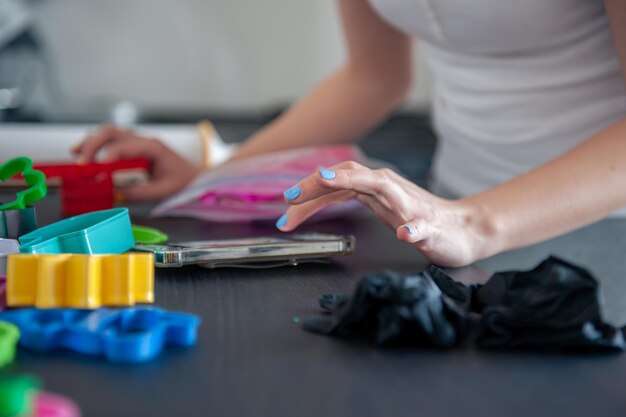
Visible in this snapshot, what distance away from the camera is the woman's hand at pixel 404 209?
2.12 ft

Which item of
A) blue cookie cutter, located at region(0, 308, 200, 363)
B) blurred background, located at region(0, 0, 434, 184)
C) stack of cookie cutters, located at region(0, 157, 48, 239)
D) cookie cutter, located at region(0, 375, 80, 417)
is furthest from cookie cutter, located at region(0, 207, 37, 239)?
blurred background, located at region(0, 0, 434, 184)

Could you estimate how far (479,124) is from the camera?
3.67ft

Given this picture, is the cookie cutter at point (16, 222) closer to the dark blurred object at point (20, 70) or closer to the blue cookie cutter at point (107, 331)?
the blue cookie cutter at point (107, 331)

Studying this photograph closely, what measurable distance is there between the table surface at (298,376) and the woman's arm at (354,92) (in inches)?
24.8

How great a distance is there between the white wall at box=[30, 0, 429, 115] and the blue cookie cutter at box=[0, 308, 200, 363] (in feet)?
9.68

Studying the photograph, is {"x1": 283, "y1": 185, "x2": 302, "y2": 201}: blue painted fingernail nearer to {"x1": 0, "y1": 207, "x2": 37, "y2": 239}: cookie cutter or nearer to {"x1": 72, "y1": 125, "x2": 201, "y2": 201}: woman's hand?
{"x1": 0, "y1": 207, "x2": 37, "y2": 239}: cookie cutter

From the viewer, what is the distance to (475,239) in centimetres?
72

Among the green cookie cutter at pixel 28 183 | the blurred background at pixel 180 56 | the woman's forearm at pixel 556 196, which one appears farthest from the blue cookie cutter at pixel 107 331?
the blurred background at pixel 180 56

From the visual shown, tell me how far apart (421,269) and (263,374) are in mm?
315

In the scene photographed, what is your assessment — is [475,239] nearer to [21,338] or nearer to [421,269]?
[421,269]

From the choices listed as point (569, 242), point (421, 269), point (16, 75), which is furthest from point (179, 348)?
point (16, 75)

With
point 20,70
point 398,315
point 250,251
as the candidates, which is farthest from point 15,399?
point 20,70

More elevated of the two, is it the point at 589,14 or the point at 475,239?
the point at 589,14

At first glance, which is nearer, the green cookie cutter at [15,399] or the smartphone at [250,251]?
the green cookie cutter at [15,399]
